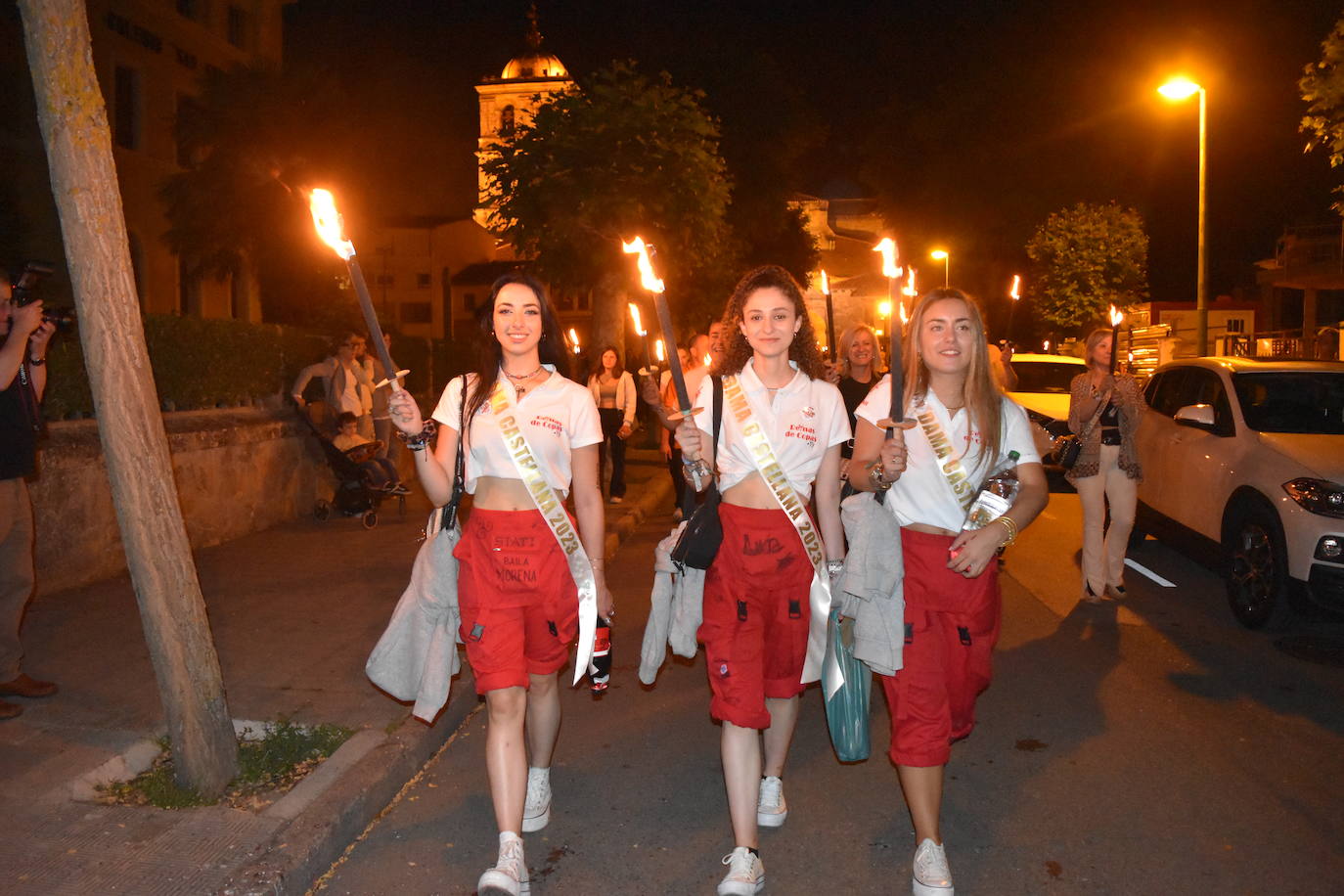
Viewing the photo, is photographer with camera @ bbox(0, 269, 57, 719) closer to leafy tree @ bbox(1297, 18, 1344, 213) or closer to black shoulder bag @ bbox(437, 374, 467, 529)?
black shoulder bag @ bbox(437, 374, 467, 529)

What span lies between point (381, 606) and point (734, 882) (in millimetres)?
4475

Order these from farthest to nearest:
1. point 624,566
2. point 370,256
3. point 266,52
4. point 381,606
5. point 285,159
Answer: point 370,256
point 266,52
point 285,159
point 624,566
point 381,606

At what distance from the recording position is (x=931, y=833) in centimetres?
375

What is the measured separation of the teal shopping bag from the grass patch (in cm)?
218

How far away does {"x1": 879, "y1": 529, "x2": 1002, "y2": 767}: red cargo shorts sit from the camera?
147 inches

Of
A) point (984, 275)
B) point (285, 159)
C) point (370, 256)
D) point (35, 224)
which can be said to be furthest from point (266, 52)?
point (370, 256)

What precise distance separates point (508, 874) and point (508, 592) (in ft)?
3.03

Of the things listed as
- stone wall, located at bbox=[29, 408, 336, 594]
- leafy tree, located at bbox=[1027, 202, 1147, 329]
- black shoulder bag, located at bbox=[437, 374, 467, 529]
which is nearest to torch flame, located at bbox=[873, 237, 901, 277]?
black shoulder bag, located at bbox=[437, 374, 467, 529]

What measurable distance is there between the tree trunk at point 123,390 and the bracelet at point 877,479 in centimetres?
257

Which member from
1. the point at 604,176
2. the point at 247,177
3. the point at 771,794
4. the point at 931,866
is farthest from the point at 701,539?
the point at 247,177

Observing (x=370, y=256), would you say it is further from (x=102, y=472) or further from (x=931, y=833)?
(x=931, y=833)

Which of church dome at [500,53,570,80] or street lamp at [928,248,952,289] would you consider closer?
street lamp at [928,248,952,289]

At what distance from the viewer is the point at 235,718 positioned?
5.17 m

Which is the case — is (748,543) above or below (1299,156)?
below
